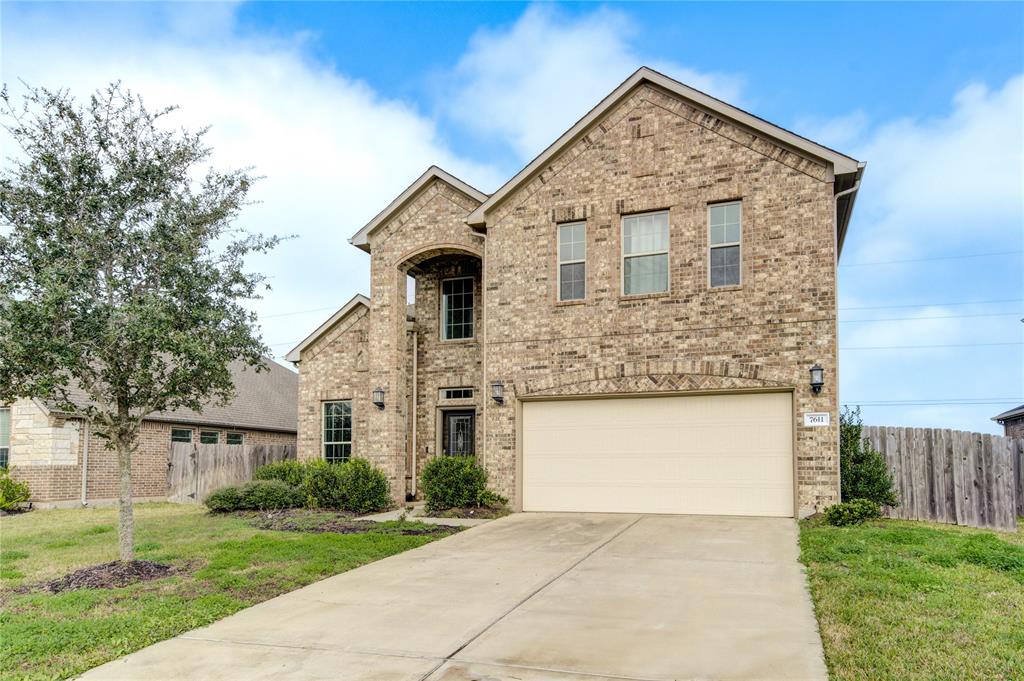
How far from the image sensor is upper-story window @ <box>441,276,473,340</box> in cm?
1791

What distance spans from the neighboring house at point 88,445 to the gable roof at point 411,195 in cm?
355

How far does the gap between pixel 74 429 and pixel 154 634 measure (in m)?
16.1

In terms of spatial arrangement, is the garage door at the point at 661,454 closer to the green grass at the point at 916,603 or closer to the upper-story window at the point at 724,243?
the upper-story window at the point at 724,243

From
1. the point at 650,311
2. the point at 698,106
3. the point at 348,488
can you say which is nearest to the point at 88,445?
the point at 348,488

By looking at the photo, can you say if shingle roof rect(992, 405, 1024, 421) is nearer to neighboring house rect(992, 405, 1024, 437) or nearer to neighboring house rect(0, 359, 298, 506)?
neighboring house rect(992, 405, 1024, 437)

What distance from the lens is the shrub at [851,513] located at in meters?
12.5

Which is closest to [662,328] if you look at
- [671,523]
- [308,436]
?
[671,523]

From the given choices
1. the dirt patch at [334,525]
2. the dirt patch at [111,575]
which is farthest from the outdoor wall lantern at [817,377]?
the dirt patch at [111,575]

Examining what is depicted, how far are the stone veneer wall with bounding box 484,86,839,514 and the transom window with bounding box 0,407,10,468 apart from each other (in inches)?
548

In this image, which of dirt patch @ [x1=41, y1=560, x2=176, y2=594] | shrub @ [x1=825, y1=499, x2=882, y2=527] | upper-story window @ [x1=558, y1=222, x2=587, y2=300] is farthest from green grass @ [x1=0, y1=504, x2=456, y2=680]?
shrub @ [x1=825, y1=499, x2=882, y2=527]

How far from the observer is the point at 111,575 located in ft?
28.7

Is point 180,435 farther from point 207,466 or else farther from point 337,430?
point 337,430

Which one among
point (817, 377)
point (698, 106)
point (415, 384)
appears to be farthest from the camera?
point (415, 384)

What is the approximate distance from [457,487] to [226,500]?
4941mm
